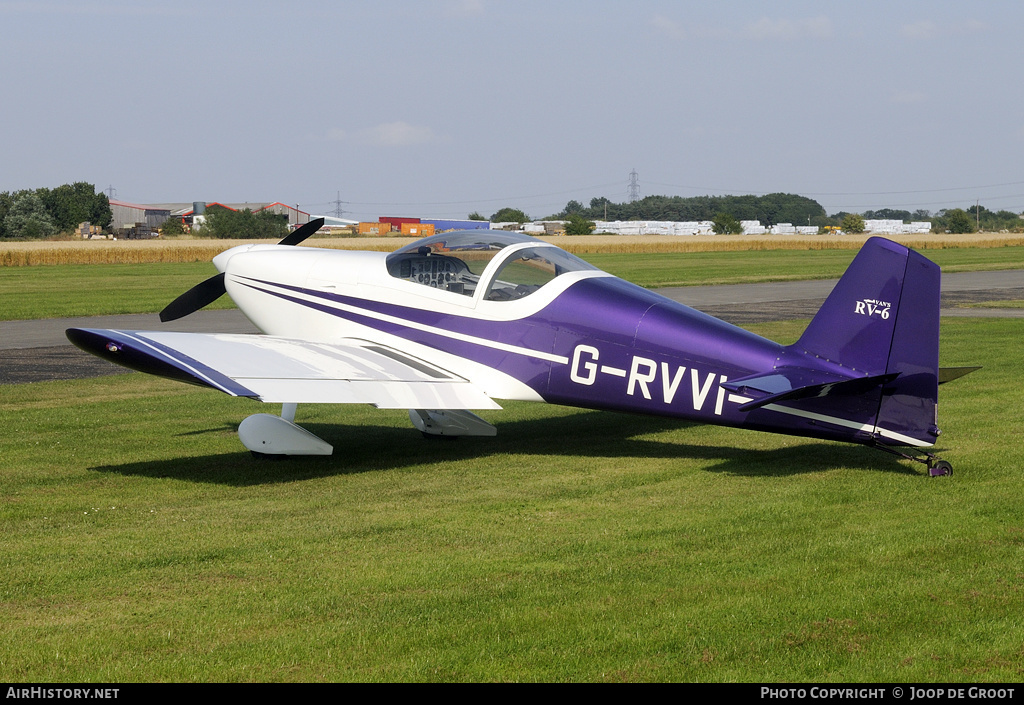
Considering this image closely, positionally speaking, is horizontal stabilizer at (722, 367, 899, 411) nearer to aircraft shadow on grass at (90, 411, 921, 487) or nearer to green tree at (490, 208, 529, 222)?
aircraft shadow on grass at (90, 411, 921, 487)

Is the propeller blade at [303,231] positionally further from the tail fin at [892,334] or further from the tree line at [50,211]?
the tree line at [50,211]

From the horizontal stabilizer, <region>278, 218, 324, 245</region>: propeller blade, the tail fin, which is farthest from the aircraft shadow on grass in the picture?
<region>278, 218, 324, 245</region>: propeller blade

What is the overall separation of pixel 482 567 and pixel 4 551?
3.07 m

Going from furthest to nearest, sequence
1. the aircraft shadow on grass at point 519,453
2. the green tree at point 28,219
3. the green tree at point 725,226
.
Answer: the green tree at point 725,226 → the green tree at point 28,219 → the aircraft shadow on grass at point 519,453

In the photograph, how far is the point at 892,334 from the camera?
7.71 meters

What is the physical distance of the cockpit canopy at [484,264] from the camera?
9.62m

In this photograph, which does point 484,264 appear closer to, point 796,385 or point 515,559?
point 796,385

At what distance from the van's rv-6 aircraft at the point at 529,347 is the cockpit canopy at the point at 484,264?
16 mm

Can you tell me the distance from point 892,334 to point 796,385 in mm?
780

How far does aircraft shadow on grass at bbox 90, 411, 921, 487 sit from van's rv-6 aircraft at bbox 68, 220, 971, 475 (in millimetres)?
290

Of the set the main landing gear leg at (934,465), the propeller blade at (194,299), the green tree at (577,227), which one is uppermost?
the green tree at (577,227)

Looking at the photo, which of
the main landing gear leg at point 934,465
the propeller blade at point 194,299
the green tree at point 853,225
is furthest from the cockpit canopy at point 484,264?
the green tree at point 853,225

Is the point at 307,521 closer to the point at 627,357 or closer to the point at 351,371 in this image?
the point at 351,371

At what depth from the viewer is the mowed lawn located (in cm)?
485
